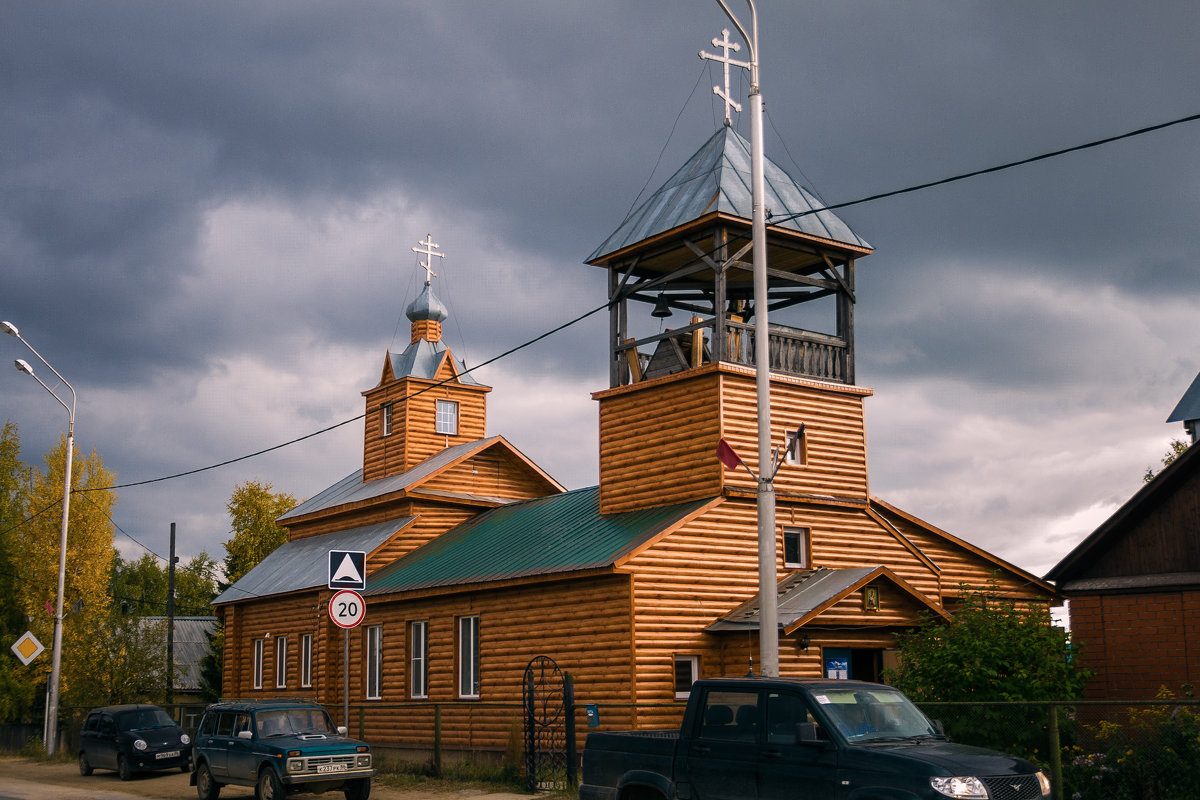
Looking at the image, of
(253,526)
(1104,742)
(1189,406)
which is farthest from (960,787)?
(253,526)

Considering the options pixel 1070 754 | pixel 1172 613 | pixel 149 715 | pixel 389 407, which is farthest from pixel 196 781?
pixel 389 407

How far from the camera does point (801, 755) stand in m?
11.5

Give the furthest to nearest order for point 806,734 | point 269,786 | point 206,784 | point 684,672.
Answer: point 684,672, point 206,784, point 269,786, point 806,734

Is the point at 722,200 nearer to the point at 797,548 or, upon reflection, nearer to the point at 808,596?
the point at 797,548

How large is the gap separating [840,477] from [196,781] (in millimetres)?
14084

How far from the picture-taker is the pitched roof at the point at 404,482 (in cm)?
3681

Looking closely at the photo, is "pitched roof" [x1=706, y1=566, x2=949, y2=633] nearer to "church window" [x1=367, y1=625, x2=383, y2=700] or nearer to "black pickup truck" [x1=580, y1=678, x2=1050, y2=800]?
"black pickup truck" [x1=580, y1=678, x2=1050, y2=800]

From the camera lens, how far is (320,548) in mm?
38062

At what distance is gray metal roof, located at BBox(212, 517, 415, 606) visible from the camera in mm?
34656

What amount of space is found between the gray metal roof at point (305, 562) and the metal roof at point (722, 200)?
11696mm

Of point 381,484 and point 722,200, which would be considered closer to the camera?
point 722,200

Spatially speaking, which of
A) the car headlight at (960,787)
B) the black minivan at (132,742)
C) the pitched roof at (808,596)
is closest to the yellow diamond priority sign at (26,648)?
the black minivan at (132,742)

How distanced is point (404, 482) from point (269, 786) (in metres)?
17.9

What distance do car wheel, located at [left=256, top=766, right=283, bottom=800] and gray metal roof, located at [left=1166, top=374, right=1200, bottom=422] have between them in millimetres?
35584
